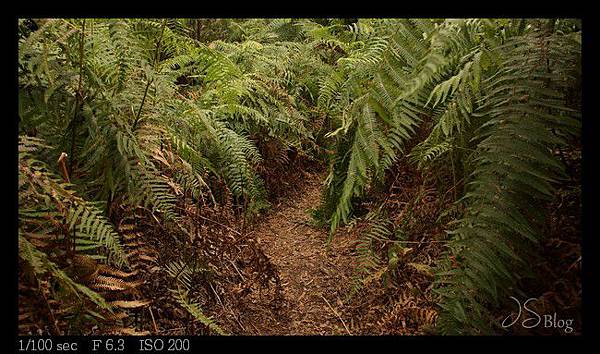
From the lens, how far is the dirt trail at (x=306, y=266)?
286 centimetres

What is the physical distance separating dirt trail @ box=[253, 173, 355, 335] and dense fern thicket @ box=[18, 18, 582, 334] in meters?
0.21

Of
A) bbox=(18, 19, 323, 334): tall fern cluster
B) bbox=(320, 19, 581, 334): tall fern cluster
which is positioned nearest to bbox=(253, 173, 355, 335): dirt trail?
bbox=(18, 19, 323, 334): tall fern cluster

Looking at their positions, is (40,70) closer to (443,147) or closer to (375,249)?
(443,147)

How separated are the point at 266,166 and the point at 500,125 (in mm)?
3267

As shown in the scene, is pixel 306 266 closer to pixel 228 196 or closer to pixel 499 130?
pixel 228 196

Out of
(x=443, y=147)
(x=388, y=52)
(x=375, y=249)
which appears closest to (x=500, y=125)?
(x=388, y=52)

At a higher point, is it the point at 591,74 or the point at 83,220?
the point at 591,74

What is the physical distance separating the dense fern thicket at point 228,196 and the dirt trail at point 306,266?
0.21 meters

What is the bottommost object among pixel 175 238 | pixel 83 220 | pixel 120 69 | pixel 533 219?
pixel 175 238

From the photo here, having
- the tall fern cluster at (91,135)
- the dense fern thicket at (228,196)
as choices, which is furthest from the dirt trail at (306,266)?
the tall fern cluster at (91,135)

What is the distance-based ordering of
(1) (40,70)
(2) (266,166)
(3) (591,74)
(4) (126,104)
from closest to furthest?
(3) (591,74) → (1) (40,70) → (4) (126,104) → (2) (266,166)

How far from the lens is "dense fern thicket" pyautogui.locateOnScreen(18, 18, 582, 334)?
1729mm
